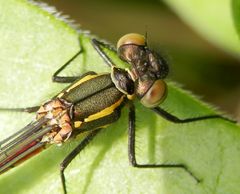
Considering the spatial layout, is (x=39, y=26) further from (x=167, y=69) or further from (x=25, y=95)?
(x=167, y=69)

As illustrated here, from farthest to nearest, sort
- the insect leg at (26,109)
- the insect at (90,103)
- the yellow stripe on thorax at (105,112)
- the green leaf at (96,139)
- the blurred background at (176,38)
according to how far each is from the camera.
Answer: the blurred background at (176,38)
the yellow stripe on thorax at (105,112)
the insect at (90,103)
the insect leg at (26,109)
the green leaf at (96,139)

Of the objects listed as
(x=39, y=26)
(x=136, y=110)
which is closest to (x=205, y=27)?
(x=136, y=110)

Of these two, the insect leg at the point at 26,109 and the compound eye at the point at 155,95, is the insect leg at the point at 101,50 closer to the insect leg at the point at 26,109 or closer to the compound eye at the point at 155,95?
the compound eye at the point at 155,95

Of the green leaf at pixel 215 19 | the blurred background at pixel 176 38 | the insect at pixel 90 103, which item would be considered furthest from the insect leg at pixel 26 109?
the blurred background at pixel 176 38

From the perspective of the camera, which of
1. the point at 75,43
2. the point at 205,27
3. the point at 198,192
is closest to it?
the point at 198,192

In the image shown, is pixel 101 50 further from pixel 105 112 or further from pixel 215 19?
pixel 215 19

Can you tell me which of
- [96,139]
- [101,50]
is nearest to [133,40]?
[101,50]

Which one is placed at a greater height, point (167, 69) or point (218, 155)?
point (167, 69)
